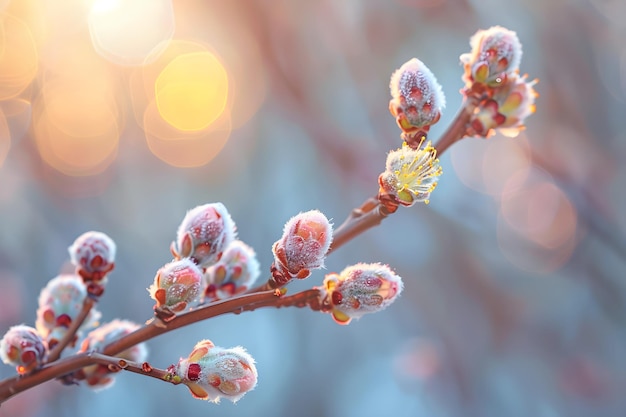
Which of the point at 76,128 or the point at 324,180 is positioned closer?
the point at 324,180

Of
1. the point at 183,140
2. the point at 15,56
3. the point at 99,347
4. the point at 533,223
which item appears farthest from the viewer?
the point at 183,140

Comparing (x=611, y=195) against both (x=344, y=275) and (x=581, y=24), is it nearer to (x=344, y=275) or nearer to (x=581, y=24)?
(x=581, y=24)

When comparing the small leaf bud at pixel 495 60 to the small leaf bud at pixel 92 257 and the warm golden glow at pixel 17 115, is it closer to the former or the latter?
the small leaf bud at pixel 92 257

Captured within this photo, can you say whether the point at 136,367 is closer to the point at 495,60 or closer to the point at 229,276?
the point at 229,276

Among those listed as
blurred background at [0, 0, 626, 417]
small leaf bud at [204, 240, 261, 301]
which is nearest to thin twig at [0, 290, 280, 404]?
small leaf bud at [204, 240, 261, 301]

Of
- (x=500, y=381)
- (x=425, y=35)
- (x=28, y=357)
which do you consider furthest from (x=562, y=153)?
(x=28, y=357)

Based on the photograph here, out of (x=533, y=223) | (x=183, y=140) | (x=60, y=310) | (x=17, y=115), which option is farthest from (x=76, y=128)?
(x=60, y=310)

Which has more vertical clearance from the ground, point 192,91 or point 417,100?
point 192,91

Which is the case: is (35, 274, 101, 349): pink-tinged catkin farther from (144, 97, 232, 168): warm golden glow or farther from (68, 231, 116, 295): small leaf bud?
(144, 97, 232, 168): warm golden glow
